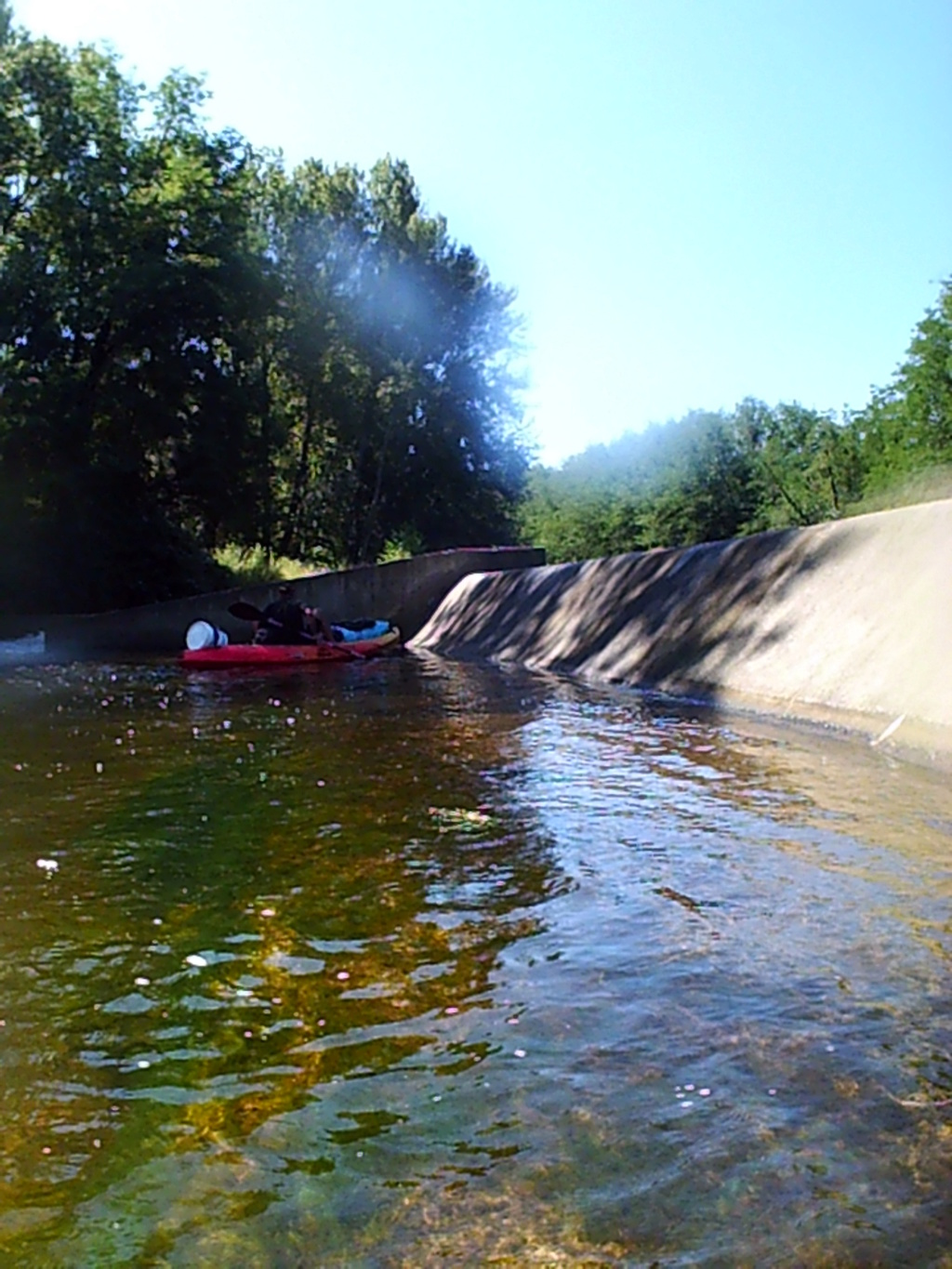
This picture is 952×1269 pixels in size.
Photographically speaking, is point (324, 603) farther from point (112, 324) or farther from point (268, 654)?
point (268, 654)

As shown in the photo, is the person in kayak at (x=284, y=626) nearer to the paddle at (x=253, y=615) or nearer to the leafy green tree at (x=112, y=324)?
the paddle at (x=253, y=615)

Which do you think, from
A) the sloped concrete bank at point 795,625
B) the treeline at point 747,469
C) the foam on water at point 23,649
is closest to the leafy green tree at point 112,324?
the foam on water at point 23,649

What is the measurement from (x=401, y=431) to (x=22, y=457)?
20004 mm

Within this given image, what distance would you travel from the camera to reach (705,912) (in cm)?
526

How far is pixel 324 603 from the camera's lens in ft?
102

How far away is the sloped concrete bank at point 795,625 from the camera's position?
33.1ft

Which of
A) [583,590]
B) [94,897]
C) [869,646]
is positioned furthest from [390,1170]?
[583,590]

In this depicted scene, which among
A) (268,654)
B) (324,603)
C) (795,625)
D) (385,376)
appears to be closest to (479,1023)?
(795,625)

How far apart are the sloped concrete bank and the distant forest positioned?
52.3 feet

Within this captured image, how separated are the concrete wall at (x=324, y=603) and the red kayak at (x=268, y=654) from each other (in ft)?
25.8

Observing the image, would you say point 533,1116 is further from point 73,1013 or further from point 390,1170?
point 73,1013

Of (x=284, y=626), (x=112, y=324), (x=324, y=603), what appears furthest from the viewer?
(x=112, y=324)

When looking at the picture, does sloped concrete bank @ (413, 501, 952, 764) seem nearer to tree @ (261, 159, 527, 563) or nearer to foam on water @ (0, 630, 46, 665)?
foam on water @ (0, 630, 46, 665)

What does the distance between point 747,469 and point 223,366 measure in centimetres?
5750
